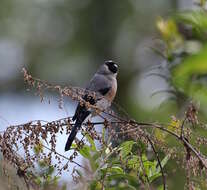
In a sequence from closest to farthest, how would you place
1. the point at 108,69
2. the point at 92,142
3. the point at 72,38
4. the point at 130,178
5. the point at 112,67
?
the point at 130,178 → the point at 92,142 → the point at 108,69 → the point at 112,67 → the point at 72,38

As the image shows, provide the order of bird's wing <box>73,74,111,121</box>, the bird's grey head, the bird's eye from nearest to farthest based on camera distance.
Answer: bird's wing <box>73,74,111,121</box> → the bird's grey head → the bird's eye

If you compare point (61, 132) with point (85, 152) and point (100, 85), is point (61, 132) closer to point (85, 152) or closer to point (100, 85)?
point (85, 152)

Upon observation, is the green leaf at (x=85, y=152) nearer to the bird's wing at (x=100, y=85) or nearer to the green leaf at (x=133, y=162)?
the green leaf at (x=133, y=162)

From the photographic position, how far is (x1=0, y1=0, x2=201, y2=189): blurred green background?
1213 cm

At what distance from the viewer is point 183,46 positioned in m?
3.41

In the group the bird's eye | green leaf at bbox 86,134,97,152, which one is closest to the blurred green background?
the bird's eye

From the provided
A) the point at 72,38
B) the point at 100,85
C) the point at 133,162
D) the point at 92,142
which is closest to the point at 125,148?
the point at 133,162

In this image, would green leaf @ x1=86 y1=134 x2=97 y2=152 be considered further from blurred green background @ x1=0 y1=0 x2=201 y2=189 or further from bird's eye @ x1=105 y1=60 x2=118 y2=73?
blurred green background @ x1=0 y1=0 x2=201 y2=189

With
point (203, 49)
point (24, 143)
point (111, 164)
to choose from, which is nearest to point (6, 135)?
point (24, 143)

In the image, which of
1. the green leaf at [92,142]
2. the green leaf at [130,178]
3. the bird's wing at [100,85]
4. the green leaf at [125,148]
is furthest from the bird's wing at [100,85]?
the green leaf at [130,178]

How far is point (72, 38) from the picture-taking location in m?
13.7

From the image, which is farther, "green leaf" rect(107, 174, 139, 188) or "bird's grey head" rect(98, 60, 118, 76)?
"bird's grey head" rect(98, 60, 118, 76)

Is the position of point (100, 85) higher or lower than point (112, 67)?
lower

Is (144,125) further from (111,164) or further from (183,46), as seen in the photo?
(183,46)
